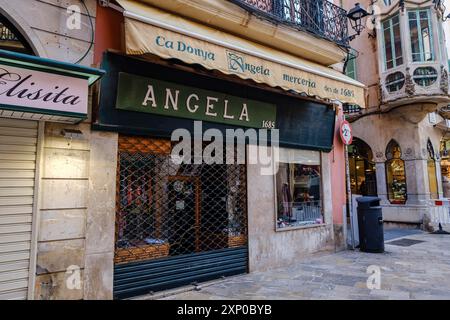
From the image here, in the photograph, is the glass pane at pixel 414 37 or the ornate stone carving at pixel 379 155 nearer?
the glass pane at pixel 414 37

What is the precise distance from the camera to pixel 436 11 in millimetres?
12711

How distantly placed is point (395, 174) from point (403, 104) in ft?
9.87

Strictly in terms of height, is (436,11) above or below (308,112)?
above

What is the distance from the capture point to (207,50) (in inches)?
191

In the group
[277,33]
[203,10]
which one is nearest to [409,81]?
[277,33]

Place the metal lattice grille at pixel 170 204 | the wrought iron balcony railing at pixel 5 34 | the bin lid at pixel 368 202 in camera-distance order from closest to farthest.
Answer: the wrought iron balcony railing at pixel 5 34 < the metal lattice grille at pixel 170 204 < the bin lid at pixel 368 202

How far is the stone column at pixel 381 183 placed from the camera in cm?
1370

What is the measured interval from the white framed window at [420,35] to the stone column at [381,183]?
4479 mm

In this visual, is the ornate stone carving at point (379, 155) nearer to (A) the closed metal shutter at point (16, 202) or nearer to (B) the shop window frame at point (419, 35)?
(B) the shop window frame at point (419, 35)

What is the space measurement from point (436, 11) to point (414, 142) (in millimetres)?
5197

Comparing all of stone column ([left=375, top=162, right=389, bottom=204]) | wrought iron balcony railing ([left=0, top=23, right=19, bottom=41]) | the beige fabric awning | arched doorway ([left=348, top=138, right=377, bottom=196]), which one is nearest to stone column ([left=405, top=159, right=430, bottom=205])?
stone column ([left=375, top=162, right=389, bottom=204])

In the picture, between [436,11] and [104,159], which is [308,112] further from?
[436,11]

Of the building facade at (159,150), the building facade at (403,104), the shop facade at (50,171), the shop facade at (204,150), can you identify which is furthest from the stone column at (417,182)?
the shop facade at (50,171)
